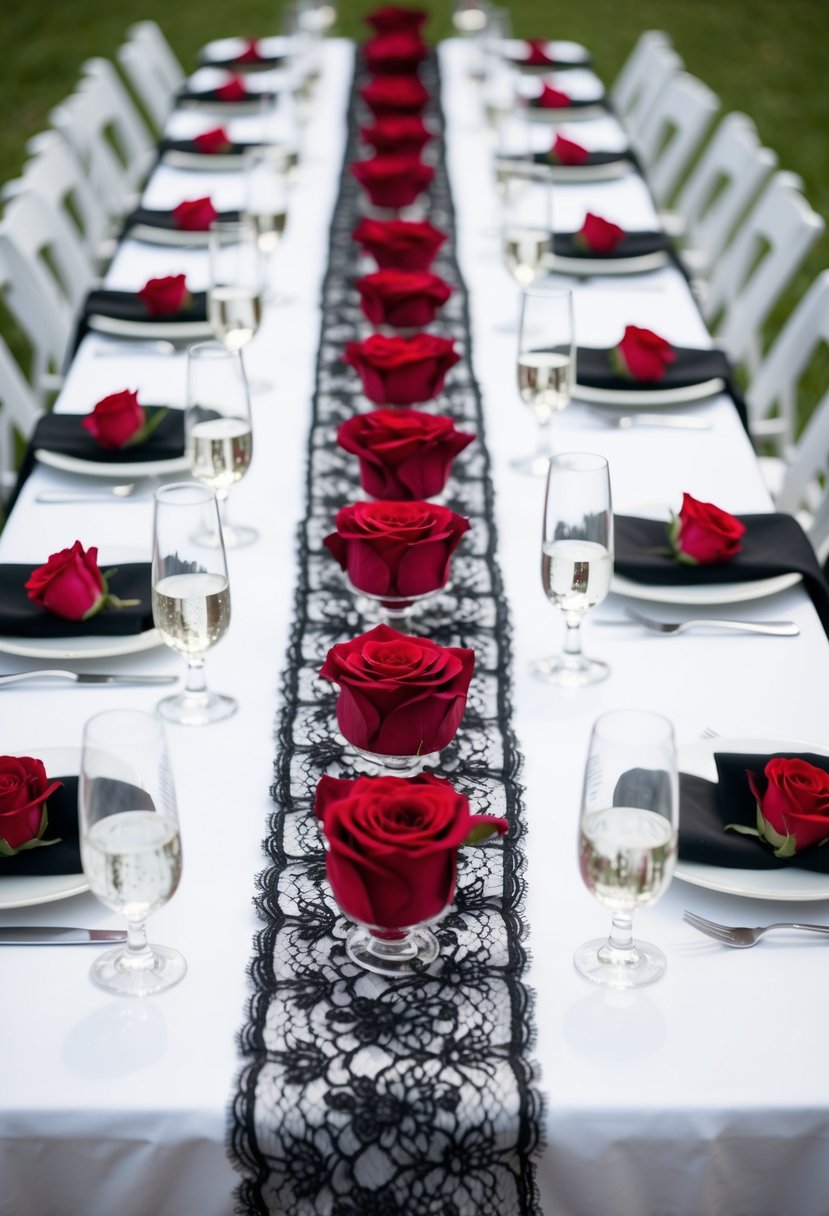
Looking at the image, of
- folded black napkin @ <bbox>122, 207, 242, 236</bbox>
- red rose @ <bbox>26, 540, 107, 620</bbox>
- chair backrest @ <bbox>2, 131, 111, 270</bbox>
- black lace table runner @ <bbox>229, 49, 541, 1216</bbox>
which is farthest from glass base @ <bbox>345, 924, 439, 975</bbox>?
chair backrest @ <bbox>2, 131, 111, 270</bbox>

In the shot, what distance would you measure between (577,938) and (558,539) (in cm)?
47

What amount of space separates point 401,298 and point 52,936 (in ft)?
4.56

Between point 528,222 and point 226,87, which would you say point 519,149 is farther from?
point 226,87

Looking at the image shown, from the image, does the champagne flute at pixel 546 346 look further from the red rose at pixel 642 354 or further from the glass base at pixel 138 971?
the glass base at pixel 138 971

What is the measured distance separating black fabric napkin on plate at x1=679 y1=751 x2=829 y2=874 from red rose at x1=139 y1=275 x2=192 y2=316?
62.2 inches

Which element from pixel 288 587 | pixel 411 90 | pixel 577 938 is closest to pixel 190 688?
pixel 288 587

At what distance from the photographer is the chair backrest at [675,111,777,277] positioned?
3.83 metres

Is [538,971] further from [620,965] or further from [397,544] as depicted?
[397,544]

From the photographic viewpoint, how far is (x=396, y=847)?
3.67 ft

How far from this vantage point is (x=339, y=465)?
7.32ft

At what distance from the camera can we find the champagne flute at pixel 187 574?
4.83ft

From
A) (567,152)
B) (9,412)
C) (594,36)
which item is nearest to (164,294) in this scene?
(9,412)

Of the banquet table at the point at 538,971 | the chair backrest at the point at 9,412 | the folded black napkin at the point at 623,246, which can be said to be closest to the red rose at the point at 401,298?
the banquet table at the point at 538,971

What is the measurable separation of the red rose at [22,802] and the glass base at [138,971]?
0.14 meters
